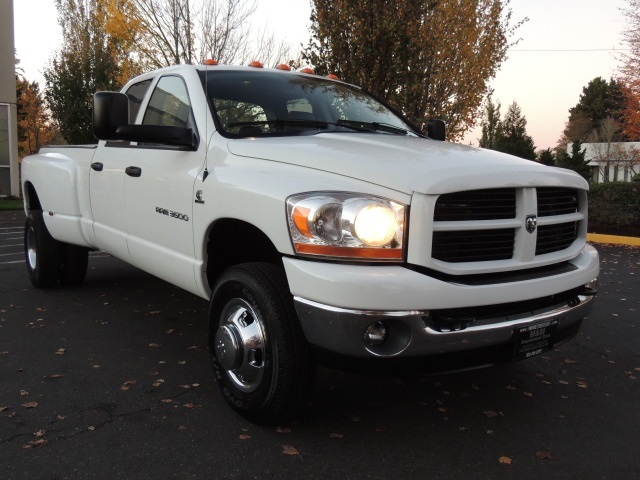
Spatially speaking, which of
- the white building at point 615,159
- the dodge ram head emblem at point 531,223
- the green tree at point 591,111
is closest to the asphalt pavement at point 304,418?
the dodge ram head emblem at point 531,223

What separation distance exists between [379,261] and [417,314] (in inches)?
10.9

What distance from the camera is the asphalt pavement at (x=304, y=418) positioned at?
2764 mm

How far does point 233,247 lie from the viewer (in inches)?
141

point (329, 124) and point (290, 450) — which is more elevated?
point (329, 124)

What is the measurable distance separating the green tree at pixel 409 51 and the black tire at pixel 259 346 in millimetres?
10220

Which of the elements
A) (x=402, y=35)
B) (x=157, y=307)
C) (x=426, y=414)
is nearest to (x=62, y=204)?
(x=157, y=307)

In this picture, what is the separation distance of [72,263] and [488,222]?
4.85 metres

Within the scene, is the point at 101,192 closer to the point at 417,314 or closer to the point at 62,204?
the point at 62,204

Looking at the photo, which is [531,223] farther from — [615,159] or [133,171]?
[615,159]

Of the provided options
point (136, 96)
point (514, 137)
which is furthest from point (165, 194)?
point (514, 137)

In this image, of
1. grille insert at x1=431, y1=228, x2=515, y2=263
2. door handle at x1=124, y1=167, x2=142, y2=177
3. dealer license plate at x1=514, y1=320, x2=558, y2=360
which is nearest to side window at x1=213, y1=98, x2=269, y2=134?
door handle at x1=124, y1=167, x2=142, y2=177

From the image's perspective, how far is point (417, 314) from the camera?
2551 millimetres

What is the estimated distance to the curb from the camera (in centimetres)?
1170

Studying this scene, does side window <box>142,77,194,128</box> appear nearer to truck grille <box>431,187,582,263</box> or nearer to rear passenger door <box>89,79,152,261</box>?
rear passenger door <box>89,79,152,261</box>
